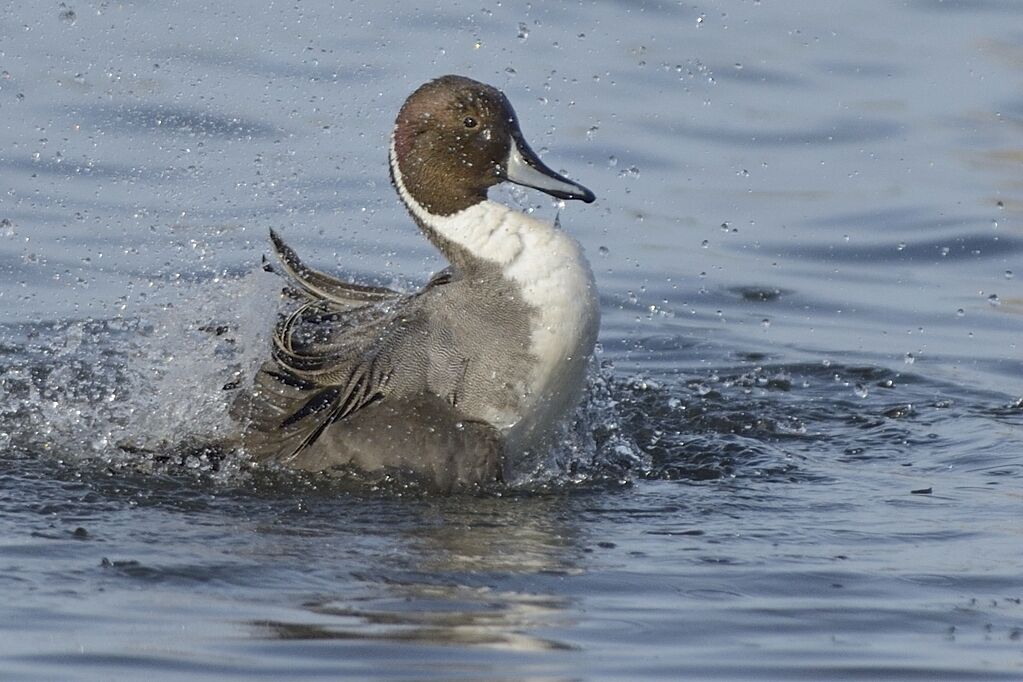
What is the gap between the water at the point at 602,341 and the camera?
409 cm

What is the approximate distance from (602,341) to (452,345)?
2142 millimetres

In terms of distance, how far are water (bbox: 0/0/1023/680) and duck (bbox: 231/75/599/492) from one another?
14cm

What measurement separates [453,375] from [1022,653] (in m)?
1.85

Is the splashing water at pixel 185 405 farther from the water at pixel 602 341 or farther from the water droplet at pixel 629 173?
the water droplet at pixel 629 173

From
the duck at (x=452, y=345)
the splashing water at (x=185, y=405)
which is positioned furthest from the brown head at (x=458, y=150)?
the splashing water at (x=185, y=405)

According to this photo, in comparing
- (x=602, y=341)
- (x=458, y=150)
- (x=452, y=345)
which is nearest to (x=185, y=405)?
(x=452, y=345)

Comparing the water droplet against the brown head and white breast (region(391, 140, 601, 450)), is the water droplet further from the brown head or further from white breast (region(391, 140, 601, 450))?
white breast (region(391, 140, 601, 450))

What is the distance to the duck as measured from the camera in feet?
17.4

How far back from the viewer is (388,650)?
386 centimetres

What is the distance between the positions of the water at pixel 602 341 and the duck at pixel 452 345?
0.46ft

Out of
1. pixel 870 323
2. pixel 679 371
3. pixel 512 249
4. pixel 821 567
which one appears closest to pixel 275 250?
pixel 512 249

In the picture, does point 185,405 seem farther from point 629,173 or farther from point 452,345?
point 629,173

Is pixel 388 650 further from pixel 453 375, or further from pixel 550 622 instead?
pixel 453 375

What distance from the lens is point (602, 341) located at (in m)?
7.40
